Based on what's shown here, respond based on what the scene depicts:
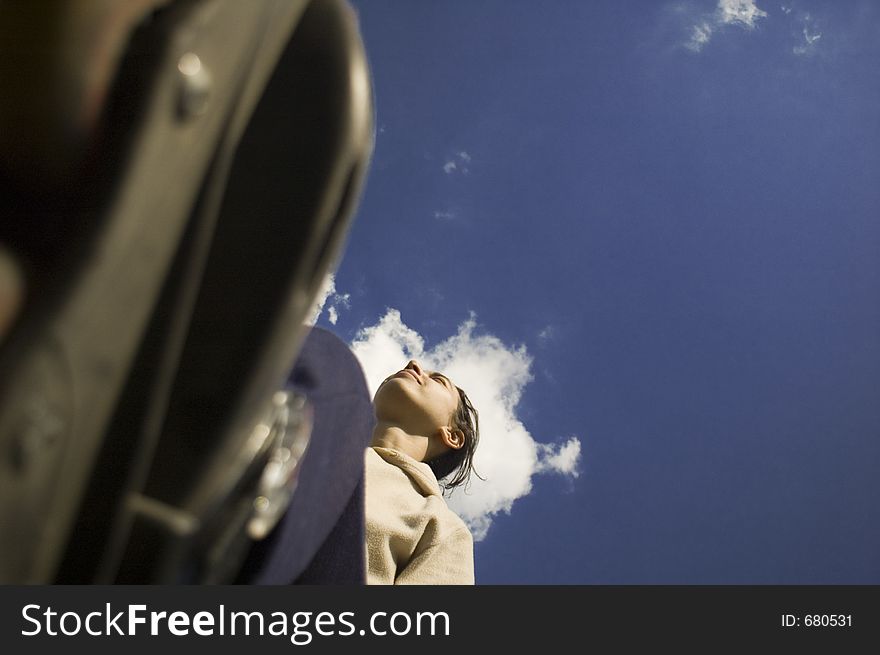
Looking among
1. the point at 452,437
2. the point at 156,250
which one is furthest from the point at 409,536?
the point at 156,250

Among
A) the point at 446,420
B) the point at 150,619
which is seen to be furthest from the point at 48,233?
the point at 446,420

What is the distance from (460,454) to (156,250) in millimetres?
1180

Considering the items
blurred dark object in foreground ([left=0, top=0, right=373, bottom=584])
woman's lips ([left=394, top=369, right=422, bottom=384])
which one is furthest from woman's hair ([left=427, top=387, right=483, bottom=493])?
blurred dark object in foreground ([left=0, top=0, right=373, bottom=584])

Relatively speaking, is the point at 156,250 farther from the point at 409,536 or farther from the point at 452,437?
the point at 452,437

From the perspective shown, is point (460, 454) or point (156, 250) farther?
point (460, 454)

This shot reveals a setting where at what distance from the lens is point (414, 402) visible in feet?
3.83

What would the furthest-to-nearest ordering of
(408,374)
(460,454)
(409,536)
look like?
(460,454) → (408,374) → (409,536)

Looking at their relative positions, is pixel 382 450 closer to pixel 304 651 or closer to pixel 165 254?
pixel 304 651

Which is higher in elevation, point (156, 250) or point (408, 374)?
point (408, 374)

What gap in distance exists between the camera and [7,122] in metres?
0.19

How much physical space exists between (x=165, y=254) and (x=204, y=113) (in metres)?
0.04

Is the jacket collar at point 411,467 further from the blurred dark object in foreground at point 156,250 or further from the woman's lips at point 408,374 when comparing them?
the blurred dark object in foreground at point 156,250

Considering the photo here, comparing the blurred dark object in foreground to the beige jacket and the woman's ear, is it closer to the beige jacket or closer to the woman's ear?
the beige jacket

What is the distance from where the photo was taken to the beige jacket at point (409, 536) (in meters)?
0.85
